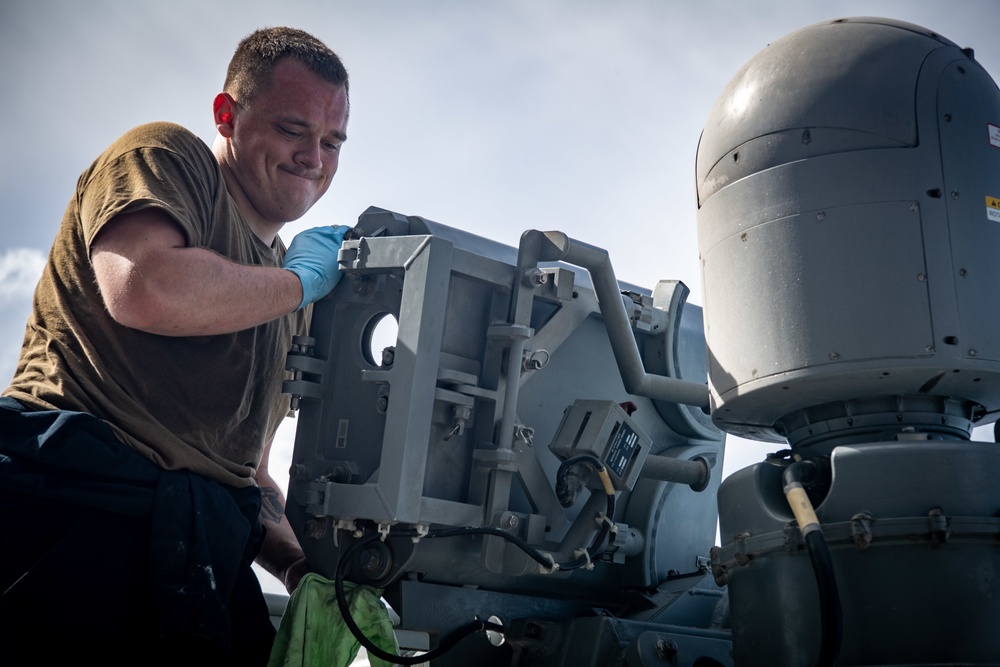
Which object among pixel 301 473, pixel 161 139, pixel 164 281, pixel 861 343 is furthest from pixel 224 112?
pixel 861 343

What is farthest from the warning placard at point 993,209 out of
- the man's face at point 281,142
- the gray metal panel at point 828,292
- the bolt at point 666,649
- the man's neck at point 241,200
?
the man's neck at point 241,200

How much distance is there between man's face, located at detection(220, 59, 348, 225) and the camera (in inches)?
138

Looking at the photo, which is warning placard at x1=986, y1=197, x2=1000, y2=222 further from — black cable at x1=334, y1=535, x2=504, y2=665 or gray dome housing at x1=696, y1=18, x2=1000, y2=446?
black cable at x1=334, y1=535, x2=504, y2=665

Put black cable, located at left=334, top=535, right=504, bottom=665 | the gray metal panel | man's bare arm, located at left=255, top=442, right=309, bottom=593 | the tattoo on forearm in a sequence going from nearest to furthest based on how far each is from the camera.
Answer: the gray metal panel < black cable, located at left=334, top=535, right=504, bottom=665 < man's bare arm, located at left=255, top=442, right=309, bottom=593 < the tattoo on forearm

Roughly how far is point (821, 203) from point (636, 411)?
4.09 feet

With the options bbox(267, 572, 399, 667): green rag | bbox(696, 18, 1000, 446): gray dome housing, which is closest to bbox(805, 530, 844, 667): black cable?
bbox(696, 18, 1000, 446): gray dome housing

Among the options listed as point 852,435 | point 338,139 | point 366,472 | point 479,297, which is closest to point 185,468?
point 366,472

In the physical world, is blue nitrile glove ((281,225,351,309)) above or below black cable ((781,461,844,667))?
above

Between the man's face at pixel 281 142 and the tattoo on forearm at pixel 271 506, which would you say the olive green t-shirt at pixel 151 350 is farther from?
the tattoo on forearm at pixel 271 506

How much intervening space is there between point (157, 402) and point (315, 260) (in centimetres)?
65

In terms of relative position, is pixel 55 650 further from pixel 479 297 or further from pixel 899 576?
pixel 899 576

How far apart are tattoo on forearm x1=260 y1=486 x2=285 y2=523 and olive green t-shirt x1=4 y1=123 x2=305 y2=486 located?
0.43 m

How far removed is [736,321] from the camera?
2982 millimetres

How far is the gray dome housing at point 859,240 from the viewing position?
269 centimetres
